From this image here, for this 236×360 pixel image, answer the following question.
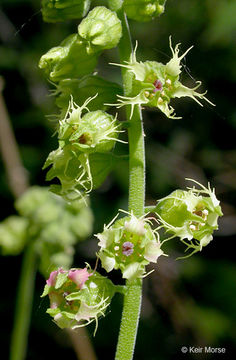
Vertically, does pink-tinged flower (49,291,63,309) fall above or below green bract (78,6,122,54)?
below

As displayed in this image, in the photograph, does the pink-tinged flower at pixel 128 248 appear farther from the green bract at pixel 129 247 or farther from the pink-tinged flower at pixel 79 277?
the pink-tinged flower at pixel 79 277

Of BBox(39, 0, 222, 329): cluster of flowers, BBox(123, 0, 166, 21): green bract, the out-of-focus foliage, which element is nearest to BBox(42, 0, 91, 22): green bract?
BBox(39, 0, 222, 329): cluster of flowers

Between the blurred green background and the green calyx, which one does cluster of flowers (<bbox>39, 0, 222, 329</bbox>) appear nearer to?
the green calyx

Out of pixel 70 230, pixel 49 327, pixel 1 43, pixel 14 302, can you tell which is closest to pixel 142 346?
pixel 49 327

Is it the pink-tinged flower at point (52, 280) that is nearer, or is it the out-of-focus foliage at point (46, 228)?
the pink-tinged flower at point (52, 280)

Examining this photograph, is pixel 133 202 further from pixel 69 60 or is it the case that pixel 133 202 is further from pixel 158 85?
pixel 69 60

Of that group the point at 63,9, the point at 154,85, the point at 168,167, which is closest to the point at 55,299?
the point at 154,85

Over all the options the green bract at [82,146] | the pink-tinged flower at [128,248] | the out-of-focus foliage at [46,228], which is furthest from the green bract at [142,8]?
the out-of-focus foliage at [46,228]
